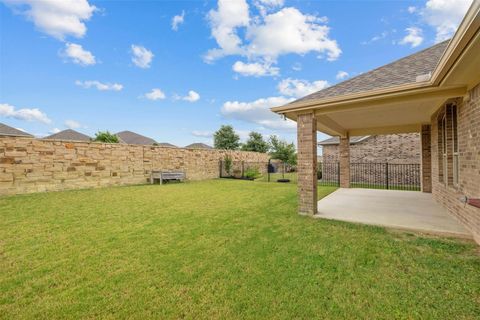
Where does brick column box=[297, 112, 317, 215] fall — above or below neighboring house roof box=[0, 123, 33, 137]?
below

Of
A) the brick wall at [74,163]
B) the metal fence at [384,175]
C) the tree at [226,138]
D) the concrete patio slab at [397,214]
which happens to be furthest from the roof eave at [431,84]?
the tree at [226,138]

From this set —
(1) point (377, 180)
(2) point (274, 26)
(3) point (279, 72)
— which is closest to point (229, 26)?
(2) point (274, 26)

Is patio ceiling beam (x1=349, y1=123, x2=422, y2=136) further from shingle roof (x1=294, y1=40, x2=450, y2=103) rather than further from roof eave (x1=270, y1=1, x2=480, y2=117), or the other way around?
roof eave (x1=270, y1=1, x2=480, y2=117)

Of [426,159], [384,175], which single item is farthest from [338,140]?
[426,159]

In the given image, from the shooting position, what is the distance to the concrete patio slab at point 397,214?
13.5 ft

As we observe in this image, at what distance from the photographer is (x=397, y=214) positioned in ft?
17.0

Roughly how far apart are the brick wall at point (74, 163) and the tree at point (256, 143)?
2249 cm

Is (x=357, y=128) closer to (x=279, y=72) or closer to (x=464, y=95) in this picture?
(x=464, y=95)

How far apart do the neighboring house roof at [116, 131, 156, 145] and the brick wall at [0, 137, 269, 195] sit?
55.5ft

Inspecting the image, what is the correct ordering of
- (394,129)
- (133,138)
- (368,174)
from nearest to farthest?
(394,129), (368,174), (133,138)

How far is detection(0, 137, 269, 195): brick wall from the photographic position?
7.73 m

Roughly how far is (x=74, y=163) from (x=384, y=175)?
1702 cm

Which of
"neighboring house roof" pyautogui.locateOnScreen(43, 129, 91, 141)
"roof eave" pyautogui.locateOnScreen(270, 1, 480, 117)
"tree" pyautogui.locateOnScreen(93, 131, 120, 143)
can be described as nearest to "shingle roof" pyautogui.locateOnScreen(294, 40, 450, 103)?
"roof eave" pyautogui.locateOnScreen(270, 1, 480, 117)

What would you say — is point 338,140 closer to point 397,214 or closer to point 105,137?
point 397,214
